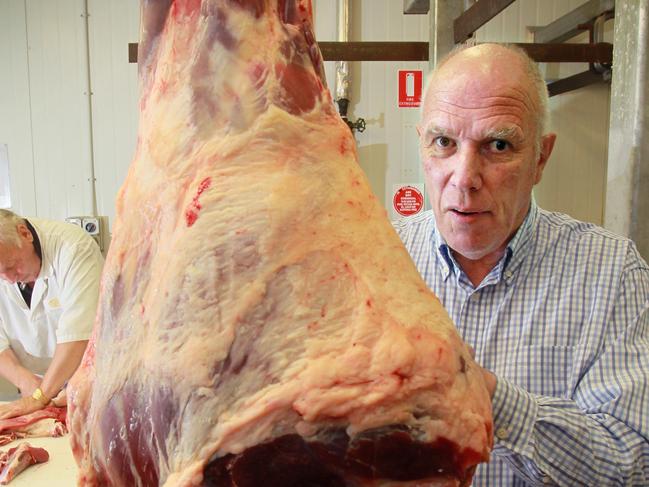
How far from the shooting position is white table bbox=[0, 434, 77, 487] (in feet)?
5.73

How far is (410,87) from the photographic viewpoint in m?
3.74

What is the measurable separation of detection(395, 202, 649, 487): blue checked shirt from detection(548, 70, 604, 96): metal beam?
7.77ft

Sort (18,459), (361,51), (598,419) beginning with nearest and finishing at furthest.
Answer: (598,419), (18,459), (361,51)

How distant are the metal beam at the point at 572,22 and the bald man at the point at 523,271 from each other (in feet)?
6.87

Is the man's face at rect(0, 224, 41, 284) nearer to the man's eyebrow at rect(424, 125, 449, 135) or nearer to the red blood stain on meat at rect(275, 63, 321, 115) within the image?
the man's eyebrow at rect(424, 125, 449, 135)

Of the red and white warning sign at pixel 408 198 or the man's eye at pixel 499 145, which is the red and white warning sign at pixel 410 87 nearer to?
the red and white warning sign at pixel 408 198

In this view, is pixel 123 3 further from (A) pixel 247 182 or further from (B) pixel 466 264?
(A) pixel 247 182

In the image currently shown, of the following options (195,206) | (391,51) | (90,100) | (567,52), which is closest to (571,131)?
(567,52)

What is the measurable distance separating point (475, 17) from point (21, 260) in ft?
7.69

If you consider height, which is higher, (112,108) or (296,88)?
(112,108)

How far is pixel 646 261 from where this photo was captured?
1386mm

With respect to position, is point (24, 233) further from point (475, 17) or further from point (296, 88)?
point (296, 88)

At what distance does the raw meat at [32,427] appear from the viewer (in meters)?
2.14

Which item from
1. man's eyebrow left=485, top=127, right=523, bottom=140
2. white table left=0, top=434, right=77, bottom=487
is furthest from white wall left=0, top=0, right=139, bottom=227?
man's eyebrow left=485, top=127, right=523, bottom=140
